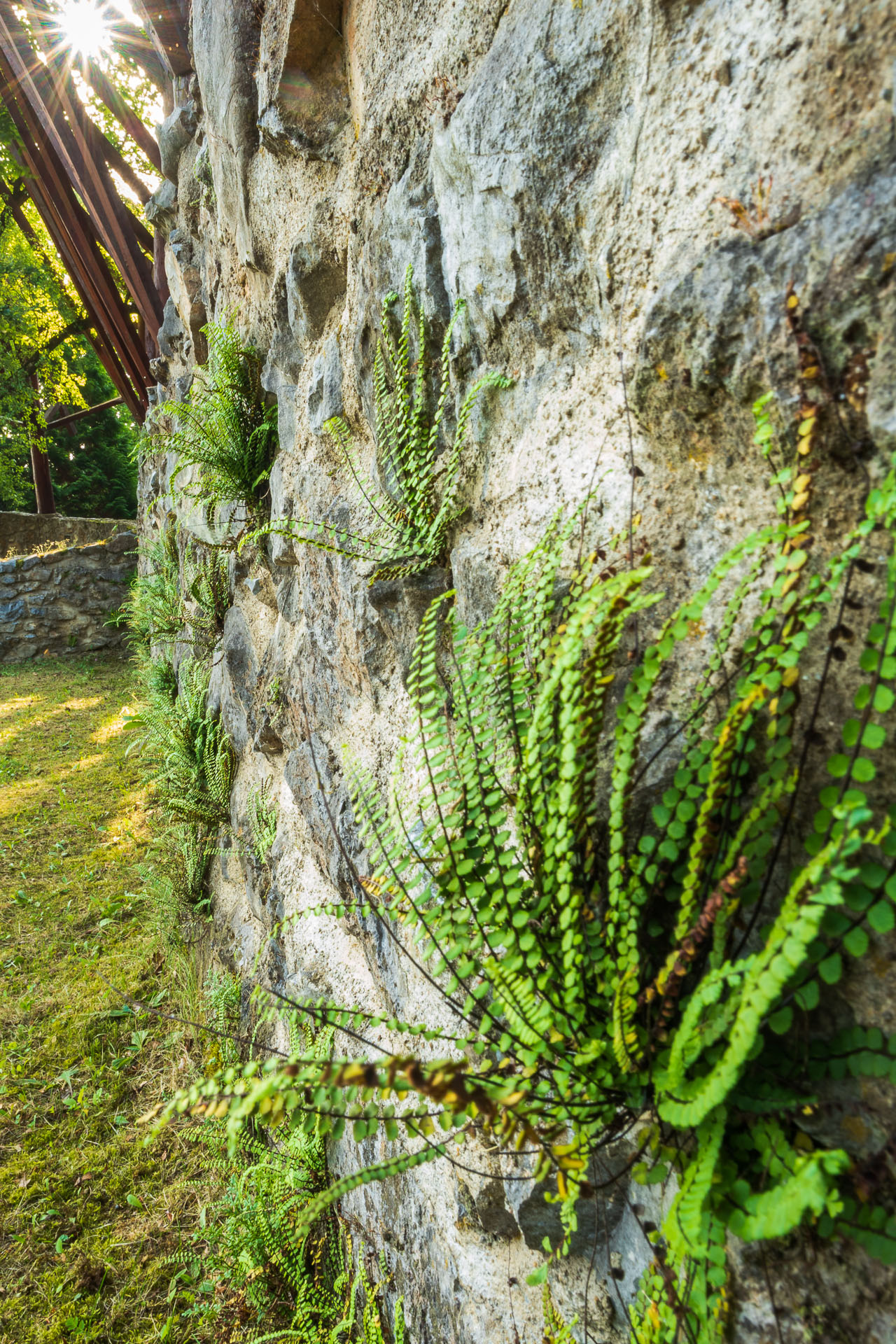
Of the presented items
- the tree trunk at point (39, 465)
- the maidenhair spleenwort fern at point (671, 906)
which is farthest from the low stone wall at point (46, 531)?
the maidenhair spleenwort fern at point (671, 906)

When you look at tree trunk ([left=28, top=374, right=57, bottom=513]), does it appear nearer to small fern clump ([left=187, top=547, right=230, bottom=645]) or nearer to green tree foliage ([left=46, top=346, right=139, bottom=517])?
green tree foliage ([left=46, top=346, right=139, bottom=517])

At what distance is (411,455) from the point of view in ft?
4.54

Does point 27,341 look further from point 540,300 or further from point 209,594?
point 540,300

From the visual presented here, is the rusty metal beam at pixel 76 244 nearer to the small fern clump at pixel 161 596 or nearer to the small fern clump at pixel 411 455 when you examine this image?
the small fern clump at pixel 161 596

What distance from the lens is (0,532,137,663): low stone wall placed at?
294 inches

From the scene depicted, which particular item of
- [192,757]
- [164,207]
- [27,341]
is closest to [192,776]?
[192,757]

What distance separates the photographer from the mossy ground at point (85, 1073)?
183 centimetres

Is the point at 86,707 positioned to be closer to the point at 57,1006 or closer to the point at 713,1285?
the point at 57,1006

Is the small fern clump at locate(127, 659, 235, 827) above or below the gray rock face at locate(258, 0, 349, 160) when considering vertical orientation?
below

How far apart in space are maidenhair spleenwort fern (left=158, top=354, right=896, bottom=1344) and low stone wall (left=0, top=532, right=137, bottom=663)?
750cm

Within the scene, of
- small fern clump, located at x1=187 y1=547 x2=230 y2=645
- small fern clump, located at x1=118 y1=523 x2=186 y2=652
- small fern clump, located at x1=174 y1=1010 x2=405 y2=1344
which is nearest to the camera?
small fern clump, located at x1=174 y1=1010 x2=405 y2=1344

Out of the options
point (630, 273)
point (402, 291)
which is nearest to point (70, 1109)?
point (402, 291)

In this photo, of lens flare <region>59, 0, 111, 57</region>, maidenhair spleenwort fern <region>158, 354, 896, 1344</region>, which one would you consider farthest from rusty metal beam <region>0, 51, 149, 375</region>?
maidenhair spleenwort fern <region>158, 354, 896, 1344</region>

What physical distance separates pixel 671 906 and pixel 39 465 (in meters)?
12.8
